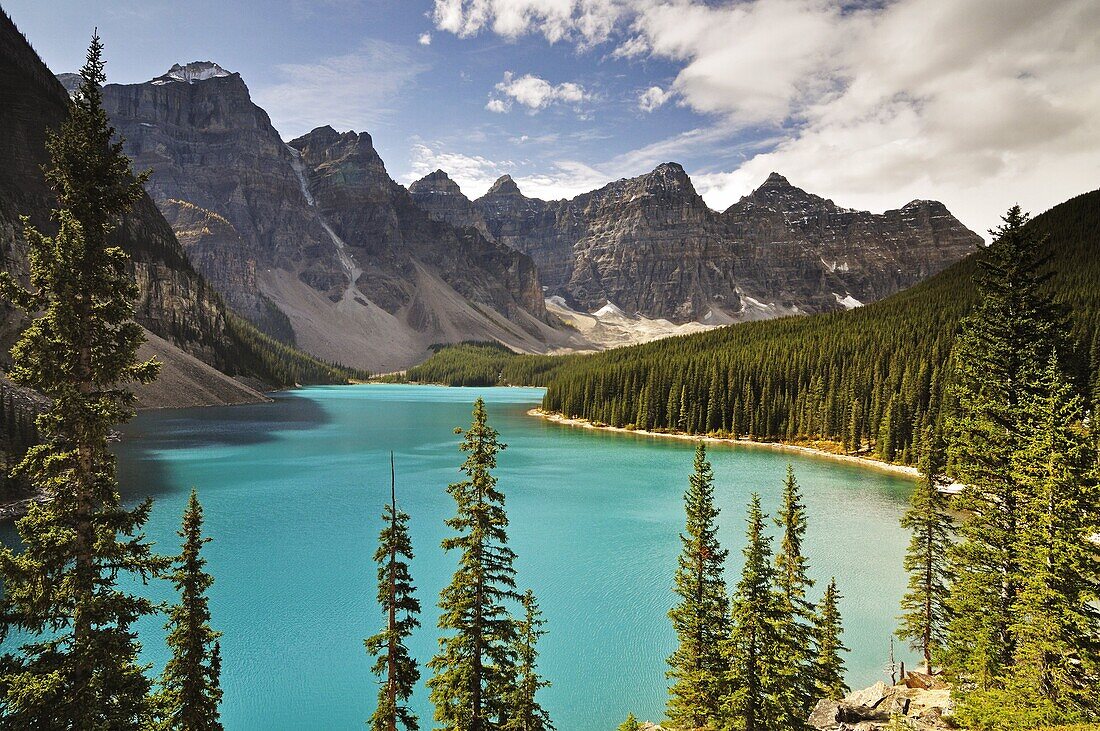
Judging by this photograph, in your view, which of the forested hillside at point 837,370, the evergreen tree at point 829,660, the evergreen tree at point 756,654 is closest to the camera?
the evergreen tree at point 756,654

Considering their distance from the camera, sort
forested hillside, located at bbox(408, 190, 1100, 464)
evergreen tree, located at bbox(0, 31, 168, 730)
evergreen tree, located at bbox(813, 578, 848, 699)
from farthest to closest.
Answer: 1. forested hillside, located at bbox(408, 190, 1100, 464)
2. evergreen tree, located at bbox(813, 578, 848, 699)
3. evergreen tree, located at bbox(0, 31, 168, 730)

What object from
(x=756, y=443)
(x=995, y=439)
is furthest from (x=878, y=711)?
(x=756, y=443)

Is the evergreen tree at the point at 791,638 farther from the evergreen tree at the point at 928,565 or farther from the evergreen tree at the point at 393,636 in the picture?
the evergreen tree at the point at 393,636

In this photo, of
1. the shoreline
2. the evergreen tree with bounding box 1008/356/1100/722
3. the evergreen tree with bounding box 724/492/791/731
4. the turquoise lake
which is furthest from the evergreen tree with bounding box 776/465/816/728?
the shoreline

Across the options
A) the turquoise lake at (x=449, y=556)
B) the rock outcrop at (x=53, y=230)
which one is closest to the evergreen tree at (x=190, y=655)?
the turquoise lake at (x=449, y=556)

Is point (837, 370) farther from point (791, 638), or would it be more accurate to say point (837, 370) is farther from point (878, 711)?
point (791, 638)

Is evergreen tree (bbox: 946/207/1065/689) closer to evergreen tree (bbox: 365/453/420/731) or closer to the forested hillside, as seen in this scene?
evergreen tree (bbox: 365/453/420/731)

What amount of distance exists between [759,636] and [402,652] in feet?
27.3

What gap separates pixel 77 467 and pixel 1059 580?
775 inches

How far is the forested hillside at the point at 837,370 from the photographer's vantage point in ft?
214

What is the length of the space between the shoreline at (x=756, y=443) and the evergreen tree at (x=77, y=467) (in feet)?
157

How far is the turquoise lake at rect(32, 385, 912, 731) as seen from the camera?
66.0ft

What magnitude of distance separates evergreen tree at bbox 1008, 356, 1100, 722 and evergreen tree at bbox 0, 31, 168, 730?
17.1m

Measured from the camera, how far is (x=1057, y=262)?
278 ft
